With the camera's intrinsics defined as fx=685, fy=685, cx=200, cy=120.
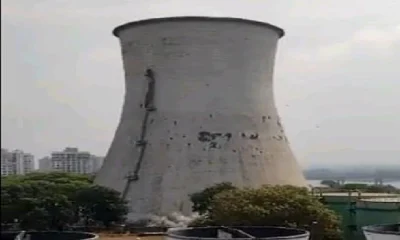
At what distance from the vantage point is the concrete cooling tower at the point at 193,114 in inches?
703

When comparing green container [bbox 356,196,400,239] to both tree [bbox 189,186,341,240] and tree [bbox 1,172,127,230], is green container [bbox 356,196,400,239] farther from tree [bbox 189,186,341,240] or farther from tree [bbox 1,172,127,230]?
tree [bbox 1,172,127,230]

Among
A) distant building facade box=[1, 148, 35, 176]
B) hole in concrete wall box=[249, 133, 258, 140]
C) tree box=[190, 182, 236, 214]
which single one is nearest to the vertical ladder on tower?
tree box=[190, 182, 236, 214]

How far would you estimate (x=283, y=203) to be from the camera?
11.3 metres

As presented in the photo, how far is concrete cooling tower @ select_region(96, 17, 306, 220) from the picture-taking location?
1786 centimetres

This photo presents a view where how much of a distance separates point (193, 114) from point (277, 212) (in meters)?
7.37

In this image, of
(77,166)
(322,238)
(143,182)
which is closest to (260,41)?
(143,182)

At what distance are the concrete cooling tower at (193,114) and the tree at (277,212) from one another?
6.04 metres

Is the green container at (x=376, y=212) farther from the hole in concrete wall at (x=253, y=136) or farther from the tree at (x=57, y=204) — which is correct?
the tree at (x=57, y=204)

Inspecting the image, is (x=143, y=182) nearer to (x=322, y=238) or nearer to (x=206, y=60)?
(x=206, y=60)

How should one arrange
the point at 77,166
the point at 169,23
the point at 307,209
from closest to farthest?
the point at 307,209
the point at 169,23
the point at 77,166

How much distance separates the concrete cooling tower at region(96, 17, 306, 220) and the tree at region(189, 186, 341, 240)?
238 inches

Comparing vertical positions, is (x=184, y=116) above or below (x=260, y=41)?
below

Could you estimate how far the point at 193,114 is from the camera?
18047 millimetres

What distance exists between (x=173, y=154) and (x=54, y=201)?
13.4 feet
